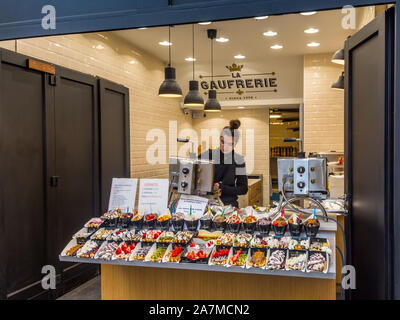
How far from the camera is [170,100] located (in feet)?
25.4

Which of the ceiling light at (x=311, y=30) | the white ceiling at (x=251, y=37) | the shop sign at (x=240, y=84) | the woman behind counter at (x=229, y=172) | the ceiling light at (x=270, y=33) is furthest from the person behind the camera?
the shop sign at (x=240, y=84)

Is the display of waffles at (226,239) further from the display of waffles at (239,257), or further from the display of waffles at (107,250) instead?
the display of waffles at (107,250)

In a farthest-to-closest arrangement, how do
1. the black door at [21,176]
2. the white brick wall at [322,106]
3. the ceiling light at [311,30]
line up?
1. the white brick wall at [322,106]
2. the ceiling light at [311,30]
3. the black door at [21,176]

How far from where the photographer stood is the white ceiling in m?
5.06

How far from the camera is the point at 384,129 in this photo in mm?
2203

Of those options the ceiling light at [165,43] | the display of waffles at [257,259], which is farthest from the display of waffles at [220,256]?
the ceiling light at [165,43]

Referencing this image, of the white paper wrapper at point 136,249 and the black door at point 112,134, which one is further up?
the black door at point 112,134

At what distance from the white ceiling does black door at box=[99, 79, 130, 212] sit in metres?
0.96

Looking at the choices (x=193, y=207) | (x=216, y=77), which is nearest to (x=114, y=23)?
(x=193, y=207)

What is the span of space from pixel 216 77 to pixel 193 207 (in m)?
5.06

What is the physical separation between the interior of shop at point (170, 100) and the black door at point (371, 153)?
0.39 m

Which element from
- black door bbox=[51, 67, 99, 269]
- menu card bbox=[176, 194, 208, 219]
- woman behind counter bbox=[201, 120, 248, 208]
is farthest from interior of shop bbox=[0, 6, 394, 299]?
woman behind counter bbox=[201, 120, 248, 208]

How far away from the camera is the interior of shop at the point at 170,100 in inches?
161
